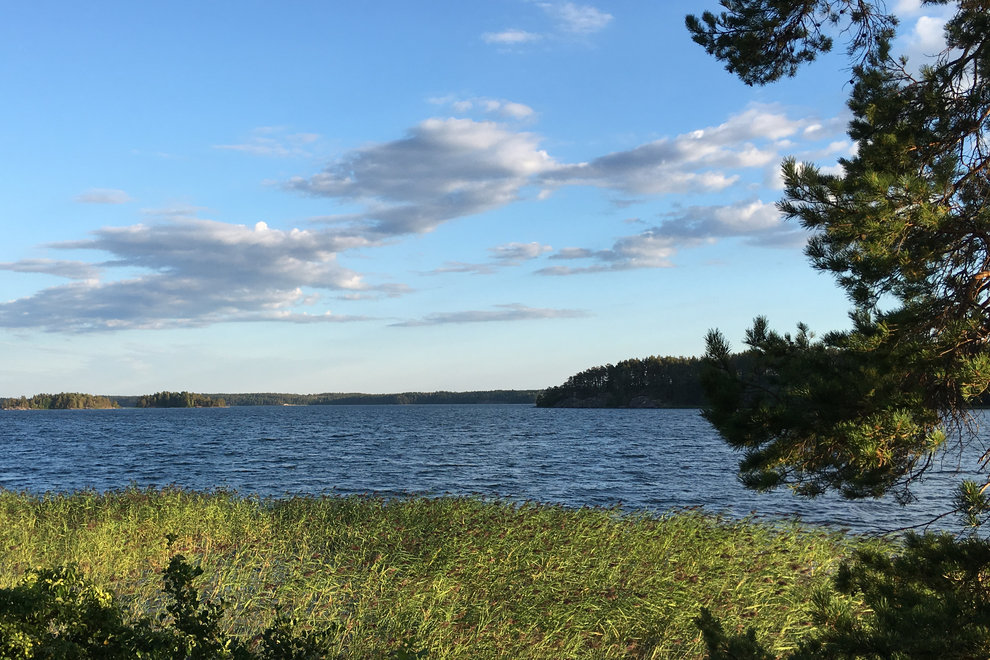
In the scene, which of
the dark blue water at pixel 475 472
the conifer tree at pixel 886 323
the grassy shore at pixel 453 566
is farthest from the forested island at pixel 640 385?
the conifer tree at pixel 886 323

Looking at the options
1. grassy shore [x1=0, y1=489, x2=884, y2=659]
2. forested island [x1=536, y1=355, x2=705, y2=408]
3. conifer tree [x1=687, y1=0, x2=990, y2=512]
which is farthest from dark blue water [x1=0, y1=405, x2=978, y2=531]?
forested island [x1=536, y1=355, x2=705, y2=408]

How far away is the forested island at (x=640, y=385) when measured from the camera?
160875 millimetres

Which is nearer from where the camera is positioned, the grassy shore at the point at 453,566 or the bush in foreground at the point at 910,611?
the bush in foreground at the point at 910,611

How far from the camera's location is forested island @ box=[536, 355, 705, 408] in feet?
528

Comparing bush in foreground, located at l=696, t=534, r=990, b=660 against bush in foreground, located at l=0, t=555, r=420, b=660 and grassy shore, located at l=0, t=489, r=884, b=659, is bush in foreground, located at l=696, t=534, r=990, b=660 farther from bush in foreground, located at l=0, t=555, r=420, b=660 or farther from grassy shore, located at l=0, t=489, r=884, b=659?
bush in foreground, located at l=0, t=555, r=420, b=660

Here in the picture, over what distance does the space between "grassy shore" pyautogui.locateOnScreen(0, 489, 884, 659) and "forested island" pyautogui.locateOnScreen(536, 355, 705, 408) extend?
142465 millimetres

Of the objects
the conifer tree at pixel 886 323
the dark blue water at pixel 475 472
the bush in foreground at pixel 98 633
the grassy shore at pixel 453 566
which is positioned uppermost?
the conifer tree at pixel 886 323

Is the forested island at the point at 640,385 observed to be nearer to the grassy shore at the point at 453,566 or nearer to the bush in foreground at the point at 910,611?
the grassy shore at the point at 453,566

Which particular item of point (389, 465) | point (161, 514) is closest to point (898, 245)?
point (161, 514)

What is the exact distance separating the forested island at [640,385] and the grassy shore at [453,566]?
467ft

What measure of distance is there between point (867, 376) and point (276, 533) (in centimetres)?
1259

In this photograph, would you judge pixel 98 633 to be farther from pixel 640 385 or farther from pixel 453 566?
pixel 640 385

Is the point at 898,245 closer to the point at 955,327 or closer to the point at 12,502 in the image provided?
the point at 955,327

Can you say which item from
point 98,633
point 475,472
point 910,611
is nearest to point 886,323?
point 910,611
